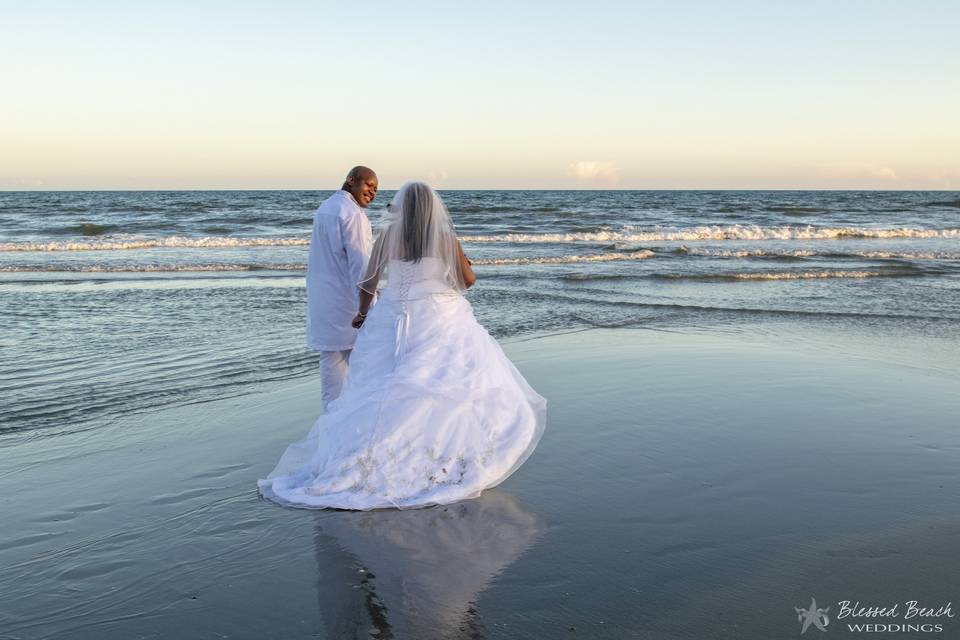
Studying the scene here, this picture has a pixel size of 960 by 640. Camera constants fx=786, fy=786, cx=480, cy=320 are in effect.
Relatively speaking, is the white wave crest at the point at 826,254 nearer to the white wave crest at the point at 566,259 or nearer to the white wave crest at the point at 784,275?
the white wave crest at the point at 566,259

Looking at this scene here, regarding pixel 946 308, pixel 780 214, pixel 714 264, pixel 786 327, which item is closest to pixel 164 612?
pixel 786 327

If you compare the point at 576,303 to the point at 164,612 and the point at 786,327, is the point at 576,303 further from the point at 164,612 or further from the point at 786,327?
the point at 164,612

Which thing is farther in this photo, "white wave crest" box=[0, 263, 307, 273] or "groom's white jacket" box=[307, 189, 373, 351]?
"white wave crest" box=[0, 263, 307, 273]

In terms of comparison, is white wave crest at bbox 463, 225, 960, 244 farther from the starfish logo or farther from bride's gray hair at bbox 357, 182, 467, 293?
the starfish logo

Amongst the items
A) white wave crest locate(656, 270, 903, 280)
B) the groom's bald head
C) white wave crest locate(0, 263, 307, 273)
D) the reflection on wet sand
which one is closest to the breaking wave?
white wave crest locate(656, 270, 903, 280)

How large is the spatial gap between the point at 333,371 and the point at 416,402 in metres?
1.20

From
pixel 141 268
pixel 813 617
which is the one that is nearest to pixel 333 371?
pixel 813 617

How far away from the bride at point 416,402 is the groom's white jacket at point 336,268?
30 cm

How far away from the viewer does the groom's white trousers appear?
5707 mm

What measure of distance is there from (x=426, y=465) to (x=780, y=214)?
44388 millimetres

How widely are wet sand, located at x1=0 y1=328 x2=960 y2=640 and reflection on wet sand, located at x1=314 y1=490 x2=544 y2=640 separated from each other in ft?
0.04

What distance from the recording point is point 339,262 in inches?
218

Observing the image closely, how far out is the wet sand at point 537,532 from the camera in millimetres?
3318

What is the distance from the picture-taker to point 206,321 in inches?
443
